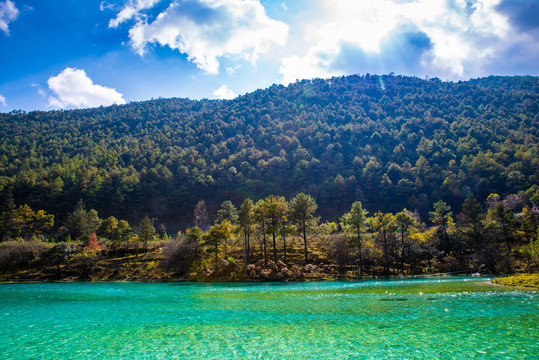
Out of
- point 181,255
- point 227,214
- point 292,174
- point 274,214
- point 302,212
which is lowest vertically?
point 181,255

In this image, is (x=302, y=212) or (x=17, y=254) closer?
(x=302, y=212)

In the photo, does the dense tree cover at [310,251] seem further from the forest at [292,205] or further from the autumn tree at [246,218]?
the forest at [292,205]

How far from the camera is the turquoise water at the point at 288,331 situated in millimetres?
13445

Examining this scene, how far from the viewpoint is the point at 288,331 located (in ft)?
56.9

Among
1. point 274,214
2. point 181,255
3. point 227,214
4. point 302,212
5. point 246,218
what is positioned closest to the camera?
point 246,218

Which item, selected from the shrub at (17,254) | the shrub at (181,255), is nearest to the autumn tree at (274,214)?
the shrub at (181,255)

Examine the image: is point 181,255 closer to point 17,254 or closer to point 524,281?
point 17,254

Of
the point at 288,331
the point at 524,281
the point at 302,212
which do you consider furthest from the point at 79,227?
the point at 524,281

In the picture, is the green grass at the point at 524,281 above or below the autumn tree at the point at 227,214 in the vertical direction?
below

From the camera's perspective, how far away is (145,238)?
8412cm

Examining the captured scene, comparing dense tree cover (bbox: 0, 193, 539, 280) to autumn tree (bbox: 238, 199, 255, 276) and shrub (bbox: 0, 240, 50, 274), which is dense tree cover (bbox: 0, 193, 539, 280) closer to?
autumn tree (bbox: 238, 199, 255, 276)

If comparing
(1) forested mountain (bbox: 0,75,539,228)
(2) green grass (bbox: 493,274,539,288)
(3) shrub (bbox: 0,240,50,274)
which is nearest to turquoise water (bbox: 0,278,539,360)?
(2) green grass (bbox: 493,274,539,288)

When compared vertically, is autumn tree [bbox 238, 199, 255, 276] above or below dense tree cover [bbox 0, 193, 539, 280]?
above

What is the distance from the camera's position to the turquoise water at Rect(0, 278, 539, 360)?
13445mm
